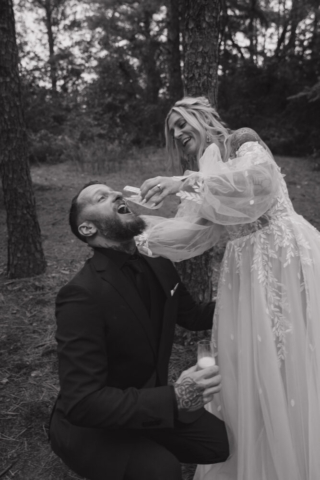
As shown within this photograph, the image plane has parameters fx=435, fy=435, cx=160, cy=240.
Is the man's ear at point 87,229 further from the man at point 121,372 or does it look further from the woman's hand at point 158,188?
the woman's hand at point 158,188

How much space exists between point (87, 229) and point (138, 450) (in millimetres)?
1205

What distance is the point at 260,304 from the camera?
233cm

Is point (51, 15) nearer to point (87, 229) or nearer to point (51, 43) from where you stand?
point (51, 43)

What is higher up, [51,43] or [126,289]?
[51,43]

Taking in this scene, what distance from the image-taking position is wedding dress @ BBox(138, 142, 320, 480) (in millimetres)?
2234

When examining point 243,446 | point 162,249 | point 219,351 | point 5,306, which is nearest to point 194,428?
point 243,446

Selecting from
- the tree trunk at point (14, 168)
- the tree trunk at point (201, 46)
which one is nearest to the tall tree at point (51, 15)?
the tree trunk at point (14, 168)

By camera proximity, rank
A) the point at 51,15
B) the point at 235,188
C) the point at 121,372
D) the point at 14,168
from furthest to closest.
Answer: the point at 51,15 < the point at 14,168 < the point at 121,372 < the point at 235,188

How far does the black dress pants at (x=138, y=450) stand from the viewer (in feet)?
7.14

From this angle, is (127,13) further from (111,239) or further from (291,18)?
(111,239)

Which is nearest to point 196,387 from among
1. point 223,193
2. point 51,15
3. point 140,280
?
point 140,280

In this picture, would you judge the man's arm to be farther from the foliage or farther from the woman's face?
the foliage

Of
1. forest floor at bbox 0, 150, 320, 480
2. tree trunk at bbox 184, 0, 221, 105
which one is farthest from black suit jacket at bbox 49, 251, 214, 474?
tree trunk at bbox 184, 0, 221, 105

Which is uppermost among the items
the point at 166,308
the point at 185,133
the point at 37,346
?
the point at 185,133
